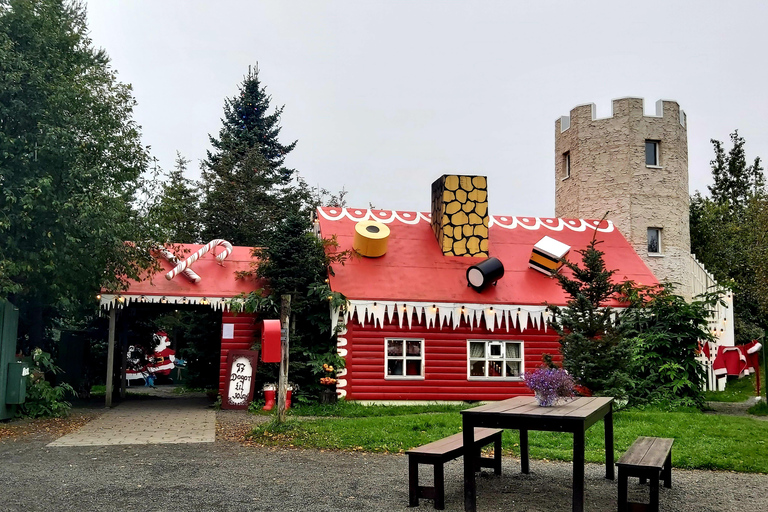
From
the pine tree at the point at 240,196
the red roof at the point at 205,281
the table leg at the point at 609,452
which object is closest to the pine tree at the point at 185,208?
the pine tree at the point at 240,196

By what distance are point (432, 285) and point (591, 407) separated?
414 inches

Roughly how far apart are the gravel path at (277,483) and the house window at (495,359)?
7399 millimetres

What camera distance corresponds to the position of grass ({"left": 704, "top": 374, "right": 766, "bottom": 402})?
19.9 m

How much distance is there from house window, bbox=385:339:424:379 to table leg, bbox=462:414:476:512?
9.97 meters

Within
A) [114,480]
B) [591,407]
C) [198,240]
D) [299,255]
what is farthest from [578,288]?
[198,240]

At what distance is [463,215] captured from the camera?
18625 mm

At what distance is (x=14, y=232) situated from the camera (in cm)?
1284

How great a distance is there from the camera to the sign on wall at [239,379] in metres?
15.7

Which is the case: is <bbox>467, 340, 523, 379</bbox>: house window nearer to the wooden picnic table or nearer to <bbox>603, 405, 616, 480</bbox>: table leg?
<bbox>603, 405, 616, 480</bbox>: table leg

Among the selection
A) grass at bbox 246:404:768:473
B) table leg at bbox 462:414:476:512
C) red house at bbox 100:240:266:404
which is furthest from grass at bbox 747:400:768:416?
table leg at bbox 462:414:476:512

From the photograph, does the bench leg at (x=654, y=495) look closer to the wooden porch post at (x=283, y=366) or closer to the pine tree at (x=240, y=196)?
the wooden porch post at (x=283, y=366)

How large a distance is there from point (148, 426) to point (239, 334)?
415 cm

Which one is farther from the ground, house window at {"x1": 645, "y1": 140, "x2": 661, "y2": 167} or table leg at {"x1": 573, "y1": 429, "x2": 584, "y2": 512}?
house window at {"x1": 645, "y1": 140, "x2": 661, "y2": 167}

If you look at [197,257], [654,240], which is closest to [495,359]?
[197,257]
